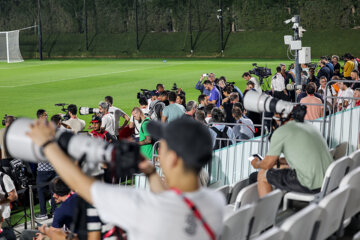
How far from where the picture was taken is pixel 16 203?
9.19m

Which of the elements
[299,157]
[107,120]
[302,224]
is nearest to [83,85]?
[107,120]

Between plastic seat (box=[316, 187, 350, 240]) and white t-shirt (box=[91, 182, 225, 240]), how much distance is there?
1852 mm

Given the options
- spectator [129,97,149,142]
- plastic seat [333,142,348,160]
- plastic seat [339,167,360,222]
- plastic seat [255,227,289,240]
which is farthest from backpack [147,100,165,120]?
plastic seat [255,227,289,240]

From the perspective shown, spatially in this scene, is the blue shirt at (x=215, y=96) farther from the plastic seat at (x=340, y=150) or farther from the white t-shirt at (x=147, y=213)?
the white t-shirt at (x=147, y=213)

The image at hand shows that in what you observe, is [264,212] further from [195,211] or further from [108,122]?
[108,122]

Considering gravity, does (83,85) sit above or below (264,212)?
below

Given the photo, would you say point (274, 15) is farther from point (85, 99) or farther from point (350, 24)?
point (85, 99)

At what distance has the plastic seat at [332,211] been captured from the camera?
4.03 meters

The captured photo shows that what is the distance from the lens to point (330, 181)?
5285 mm

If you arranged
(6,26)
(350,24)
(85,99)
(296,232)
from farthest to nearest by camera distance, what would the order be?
(6,26) < (350,24) < (85,99) < (296,232)

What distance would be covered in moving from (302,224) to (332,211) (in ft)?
1.86

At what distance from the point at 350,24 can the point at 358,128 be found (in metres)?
53.3

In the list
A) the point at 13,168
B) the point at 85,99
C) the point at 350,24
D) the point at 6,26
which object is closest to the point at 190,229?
the point at 13,168

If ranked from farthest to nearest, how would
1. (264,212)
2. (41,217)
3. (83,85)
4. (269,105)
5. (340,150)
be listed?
(83,85) → (41,217) → (340,150) → (269,105) → (264,212)
